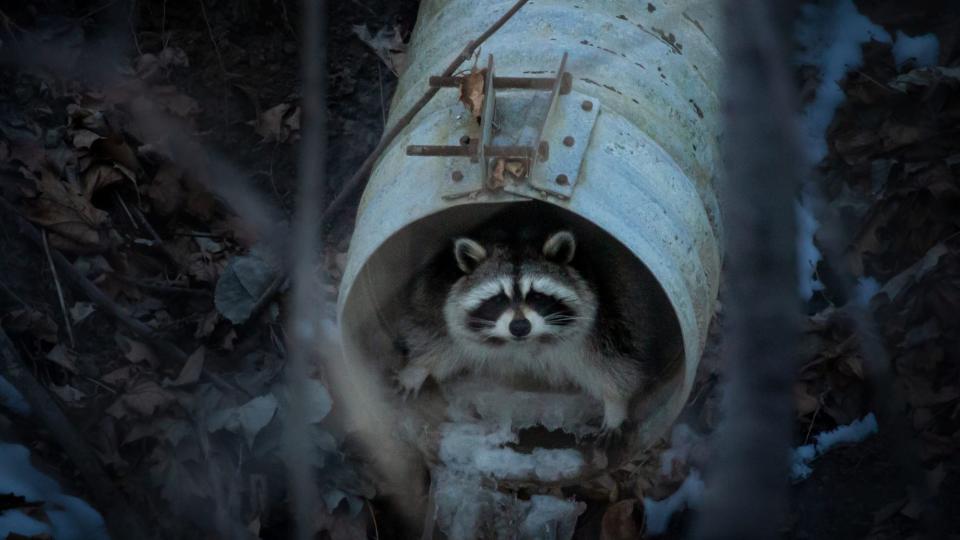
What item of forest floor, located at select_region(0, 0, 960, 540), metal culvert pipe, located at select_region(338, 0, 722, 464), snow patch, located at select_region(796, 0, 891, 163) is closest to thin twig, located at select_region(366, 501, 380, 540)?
forest floor, located at select_region(0, 0, 960, 540)

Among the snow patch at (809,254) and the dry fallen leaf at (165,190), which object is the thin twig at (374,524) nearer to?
the dry fallen leaf at (165,190)

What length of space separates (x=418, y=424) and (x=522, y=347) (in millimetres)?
473

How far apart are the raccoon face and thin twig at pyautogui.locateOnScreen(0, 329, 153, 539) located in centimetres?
127

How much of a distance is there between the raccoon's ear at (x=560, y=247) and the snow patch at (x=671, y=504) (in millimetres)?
1149

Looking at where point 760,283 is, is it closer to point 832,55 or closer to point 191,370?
point 191,370

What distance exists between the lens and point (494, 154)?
2.85 meters

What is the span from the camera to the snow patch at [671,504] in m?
4.13

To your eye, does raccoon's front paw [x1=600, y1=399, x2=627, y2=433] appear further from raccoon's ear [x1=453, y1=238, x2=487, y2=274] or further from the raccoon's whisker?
raccoon's ear [x1=453, y1=238, x2=487, y2=274]

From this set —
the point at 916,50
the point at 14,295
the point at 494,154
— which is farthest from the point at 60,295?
Result: the point at 916,50

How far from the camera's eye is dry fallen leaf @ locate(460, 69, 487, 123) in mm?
2934

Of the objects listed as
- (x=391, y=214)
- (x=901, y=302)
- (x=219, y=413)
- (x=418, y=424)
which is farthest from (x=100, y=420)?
(x=901, y=302)

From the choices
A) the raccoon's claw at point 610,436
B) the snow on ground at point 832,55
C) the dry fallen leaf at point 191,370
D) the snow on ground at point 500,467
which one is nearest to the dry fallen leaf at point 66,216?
the dry fallen leaf at point 191,370

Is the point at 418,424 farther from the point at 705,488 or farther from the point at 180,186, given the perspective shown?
the point at 180,186

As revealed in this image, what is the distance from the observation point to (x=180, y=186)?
4527 mm
